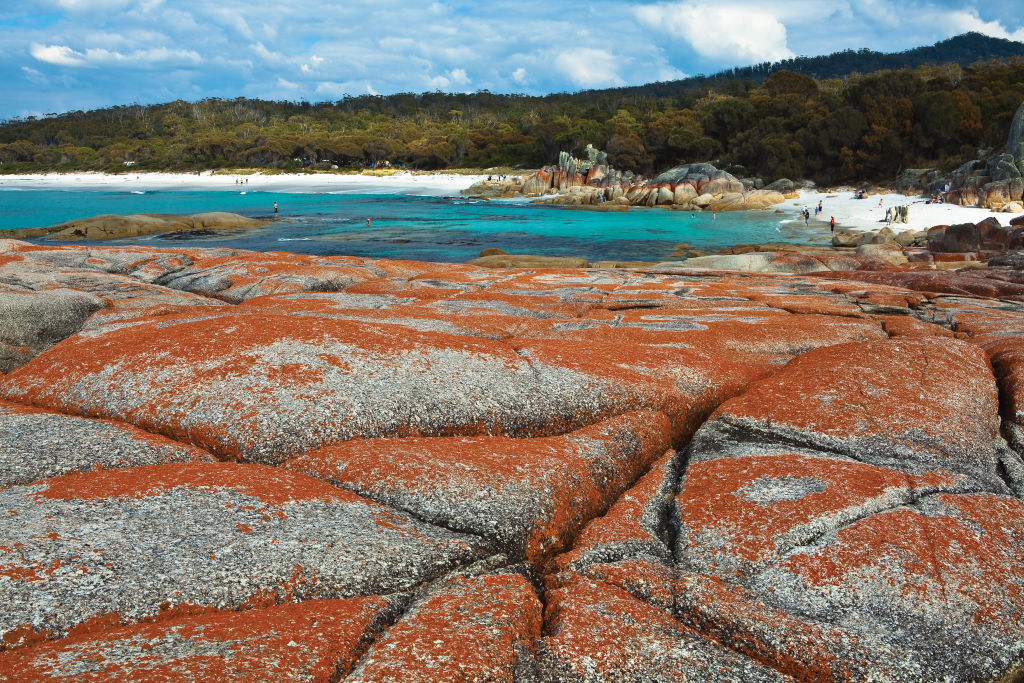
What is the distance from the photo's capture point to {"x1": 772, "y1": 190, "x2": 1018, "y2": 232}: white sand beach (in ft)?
240

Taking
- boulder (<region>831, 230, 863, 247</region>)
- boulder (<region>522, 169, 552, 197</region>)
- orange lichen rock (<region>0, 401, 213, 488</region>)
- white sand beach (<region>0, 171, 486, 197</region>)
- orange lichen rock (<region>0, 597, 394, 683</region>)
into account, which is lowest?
orange lichen rock (<region>0, 597, 394, 683</region>)

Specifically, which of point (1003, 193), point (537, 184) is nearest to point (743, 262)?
point (1003, 193)

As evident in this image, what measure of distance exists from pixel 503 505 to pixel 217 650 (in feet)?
15.1

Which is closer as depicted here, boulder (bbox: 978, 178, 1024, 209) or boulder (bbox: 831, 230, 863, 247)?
boulder (bbox: 831, 230, 863, 247)

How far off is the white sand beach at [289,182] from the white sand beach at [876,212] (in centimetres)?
8251

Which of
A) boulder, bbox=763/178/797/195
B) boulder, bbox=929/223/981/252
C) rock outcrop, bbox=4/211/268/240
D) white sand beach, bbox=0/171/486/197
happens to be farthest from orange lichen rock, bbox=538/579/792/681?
white sand beach, bbox=0/171/486/197

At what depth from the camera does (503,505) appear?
389 inches

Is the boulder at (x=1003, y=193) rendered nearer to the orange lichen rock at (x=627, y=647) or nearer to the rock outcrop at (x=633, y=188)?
the rock outcrop at (x=633, y=188)

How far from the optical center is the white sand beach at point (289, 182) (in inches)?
6358

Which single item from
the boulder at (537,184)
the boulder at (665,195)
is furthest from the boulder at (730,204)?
the boulder at (537,184)

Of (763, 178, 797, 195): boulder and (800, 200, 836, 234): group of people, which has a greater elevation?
A: (763, 178, 797, 195): boulder

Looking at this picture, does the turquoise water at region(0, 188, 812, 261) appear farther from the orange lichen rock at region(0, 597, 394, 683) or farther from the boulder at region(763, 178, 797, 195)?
the orange lichen rock at region(0, 597, 394, 683)

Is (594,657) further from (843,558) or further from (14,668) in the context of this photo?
(14,668)

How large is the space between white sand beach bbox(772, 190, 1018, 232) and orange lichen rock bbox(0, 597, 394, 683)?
81.3 meters
